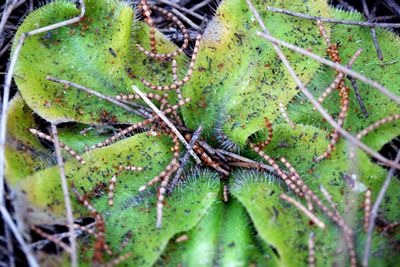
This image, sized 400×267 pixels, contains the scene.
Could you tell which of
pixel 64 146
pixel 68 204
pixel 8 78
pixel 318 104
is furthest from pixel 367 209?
pixel 8 78

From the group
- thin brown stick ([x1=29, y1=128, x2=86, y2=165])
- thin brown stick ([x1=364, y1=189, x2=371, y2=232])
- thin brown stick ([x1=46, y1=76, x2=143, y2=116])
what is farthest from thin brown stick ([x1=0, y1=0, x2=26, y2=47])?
thin brown stick ([x1=364, y1=189, x2=371, y2=232])

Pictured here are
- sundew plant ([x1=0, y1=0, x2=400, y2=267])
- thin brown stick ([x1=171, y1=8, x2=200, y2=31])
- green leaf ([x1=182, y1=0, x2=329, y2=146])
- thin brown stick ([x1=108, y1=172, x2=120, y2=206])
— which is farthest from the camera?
thin brown stick ([x1=171, y1=8, x2=200, y2=31])

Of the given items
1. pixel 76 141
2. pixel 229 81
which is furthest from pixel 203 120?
pixel 76 141

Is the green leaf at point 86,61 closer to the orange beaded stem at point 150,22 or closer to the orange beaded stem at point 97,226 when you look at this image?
the orange beaded stem at point 150,22

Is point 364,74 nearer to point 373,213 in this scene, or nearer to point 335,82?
point 335,82

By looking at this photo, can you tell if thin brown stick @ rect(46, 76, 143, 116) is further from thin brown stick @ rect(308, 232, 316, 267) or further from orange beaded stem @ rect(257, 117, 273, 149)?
thin brown stick @ rect(308, 232, 316, 267)

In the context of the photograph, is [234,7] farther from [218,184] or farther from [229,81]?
[218,184]

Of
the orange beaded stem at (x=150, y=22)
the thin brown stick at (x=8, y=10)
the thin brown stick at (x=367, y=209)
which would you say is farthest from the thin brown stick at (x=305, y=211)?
the thin brown stick at (x=8, y=10)

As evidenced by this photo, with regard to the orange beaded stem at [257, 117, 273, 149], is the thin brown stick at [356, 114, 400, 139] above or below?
above

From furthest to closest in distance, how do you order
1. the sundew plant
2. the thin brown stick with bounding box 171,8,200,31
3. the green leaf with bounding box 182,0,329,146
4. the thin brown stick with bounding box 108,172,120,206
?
1. the thin brown stick with bounding box 171,8,200,31
2. the green leaf with bounding box 182,0,329,146
3. the thin brown stick with bounding box 108,172,120,206
4. the sundew plant
